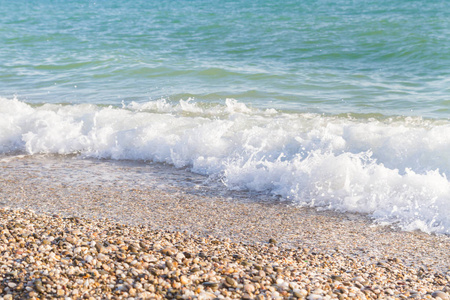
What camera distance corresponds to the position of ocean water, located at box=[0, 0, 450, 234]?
6.00m

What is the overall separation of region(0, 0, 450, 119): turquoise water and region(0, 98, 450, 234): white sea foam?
1.18m

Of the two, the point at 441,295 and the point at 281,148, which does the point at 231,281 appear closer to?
the point at 441,295

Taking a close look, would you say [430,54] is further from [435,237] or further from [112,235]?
[112,235]

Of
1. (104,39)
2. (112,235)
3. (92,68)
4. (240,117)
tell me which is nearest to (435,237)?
(112,235)

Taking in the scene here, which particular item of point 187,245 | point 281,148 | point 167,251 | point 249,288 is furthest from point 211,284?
point 281,148

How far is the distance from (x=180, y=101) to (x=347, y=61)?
229 inches

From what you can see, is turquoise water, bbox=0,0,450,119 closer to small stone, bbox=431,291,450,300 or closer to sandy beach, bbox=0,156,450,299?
sandy beach, bbox=0,156,450,299

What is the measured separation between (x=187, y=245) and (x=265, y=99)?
6093mm

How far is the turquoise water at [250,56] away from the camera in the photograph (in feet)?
33.8

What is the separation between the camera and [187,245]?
4.23m

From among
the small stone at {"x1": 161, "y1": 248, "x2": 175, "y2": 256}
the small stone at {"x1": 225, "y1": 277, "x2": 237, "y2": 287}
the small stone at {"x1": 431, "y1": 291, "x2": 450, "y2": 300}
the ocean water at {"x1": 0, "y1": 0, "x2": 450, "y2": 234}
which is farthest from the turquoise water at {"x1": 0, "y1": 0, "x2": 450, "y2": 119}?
the small stone at {"x1": 225, "y1": 277, "x2": 237, "y2": 287}

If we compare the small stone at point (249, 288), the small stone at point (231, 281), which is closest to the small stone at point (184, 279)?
the small stone at point (231, 281)

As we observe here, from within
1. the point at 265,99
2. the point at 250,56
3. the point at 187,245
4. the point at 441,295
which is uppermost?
the point at 250,56

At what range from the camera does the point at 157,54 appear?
48.9 feet
